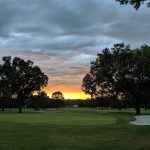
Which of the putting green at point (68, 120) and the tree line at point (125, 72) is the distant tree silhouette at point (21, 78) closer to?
the tree line at point (125, 72)

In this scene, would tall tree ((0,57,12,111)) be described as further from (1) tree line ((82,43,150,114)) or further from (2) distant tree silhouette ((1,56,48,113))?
(1) tree line ((82,43,150,114))

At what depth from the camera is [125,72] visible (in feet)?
332

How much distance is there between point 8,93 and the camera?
5089 inches

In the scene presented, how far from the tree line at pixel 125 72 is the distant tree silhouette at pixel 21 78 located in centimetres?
2742

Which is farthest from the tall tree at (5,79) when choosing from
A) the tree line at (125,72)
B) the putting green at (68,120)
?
the putting green at (68,120)

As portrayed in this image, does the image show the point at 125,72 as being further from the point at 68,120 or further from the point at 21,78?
the point at 68,120

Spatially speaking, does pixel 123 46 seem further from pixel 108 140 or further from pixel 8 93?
pixel 108 140

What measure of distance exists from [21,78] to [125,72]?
39837mm

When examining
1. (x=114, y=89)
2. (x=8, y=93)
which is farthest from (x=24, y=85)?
(x=114, y=89)

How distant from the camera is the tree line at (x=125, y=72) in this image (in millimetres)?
98688

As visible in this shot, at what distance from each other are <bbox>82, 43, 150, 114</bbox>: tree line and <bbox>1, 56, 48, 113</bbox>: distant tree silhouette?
27423 mm

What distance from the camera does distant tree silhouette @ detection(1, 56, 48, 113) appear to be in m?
130

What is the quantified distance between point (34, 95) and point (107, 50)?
42.4 m

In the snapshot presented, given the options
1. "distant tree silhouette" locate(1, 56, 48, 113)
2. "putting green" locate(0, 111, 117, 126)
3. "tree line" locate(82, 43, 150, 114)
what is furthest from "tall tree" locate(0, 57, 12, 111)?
"putting green" locate(0, 111, 117, 126)
